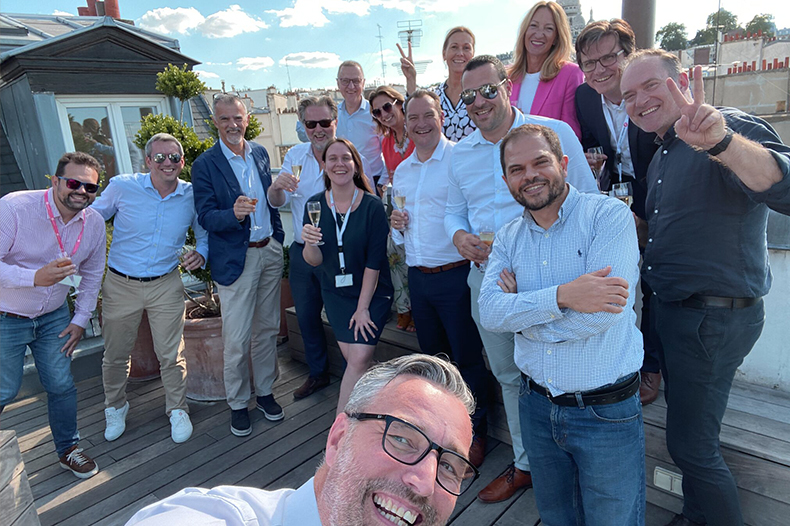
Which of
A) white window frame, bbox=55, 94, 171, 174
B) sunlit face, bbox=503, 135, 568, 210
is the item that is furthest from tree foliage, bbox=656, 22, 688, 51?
sunlit face, bbox=503, 135, 568, 210

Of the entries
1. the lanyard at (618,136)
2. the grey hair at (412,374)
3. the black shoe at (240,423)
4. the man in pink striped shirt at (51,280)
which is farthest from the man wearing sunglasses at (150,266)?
the lanyard at (618,136)

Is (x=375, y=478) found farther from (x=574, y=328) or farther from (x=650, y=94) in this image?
(x=650, y=94)

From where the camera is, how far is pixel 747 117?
5.71ft

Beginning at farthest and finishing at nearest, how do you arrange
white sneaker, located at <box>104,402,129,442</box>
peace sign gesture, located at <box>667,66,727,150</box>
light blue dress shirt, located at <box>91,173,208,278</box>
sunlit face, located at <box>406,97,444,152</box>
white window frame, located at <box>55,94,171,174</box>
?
white window frame, located at <box>55,94,171,174</box> < white sneaker, located at <box>104,402,129,442</box> < light blue dress shirt, located at <box>91,173,208,278</box> < sunlit face, located at <box>406,97,444,152</box> < peace sign gesture, located at <box>667,66,727,150</box>

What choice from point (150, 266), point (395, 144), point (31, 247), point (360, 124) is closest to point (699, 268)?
point (395, 144)

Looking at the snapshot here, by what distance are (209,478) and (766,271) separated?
10.6 ft

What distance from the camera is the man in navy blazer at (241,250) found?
3.37 meters

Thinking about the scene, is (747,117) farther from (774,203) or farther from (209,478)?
(209,478)

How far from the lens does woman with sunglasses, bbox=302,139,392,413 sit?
303 cm

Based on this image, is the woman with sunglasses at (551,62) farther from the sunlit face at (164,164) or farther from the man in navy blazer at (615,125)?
the sunlit face at (164,164)

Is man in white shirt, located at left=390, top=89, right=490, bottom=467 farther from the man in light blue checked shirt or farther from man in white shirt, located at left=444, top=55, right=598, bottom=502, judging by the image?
the man in light blue checked shirt

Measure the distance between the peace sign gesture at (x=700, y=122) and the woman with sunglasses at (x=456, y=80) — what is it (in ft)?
6.32

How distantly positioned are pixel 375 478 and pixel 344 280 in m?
2.01

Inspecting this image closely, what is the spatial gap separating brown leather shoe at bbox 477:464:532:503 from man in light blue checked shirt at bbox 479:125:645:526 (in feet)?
2.37
